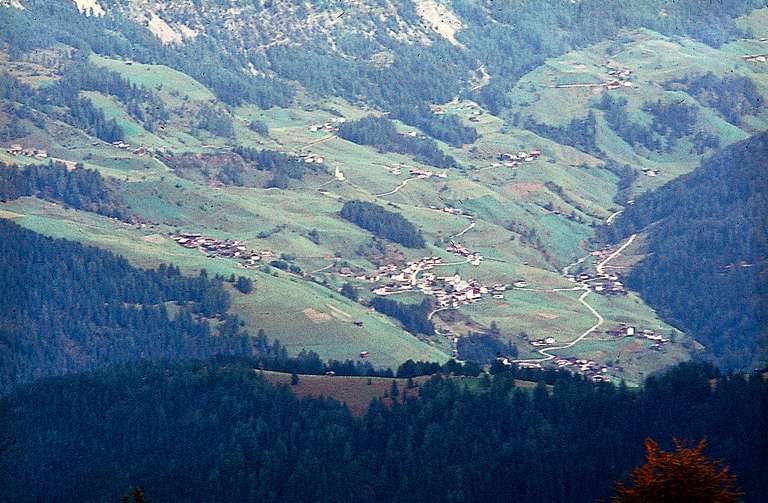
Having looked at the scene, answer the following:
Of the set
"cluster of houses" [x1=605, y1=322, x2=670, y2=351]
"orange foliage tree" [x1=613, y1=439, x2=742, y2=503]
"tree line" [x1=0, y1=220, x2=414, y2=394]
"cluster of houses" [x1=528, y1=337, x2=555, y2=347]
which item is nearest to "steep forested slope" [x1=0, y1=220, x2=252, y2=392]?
"tree line" [x1=0, y1=220, x2=414, y2=394]

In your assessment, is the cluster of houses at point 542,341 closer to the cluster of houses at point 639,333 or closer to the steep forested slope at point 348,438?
the cluster of houses at point 639,333

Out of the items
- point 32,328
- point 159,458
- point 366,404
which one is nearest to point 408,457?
point 366,404

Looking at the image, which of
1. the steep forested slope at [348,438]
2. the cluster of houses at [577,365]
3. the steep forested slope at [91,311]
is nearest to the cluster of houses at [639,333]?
the cluster of houses at [577,365]

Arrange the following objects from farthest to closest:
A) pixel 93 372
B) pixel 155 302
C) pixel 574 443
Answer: pixel 155 302 → pixel 93 372 → pixel 574 443

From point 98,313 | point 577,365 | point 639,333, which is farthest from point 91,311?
point 639,333

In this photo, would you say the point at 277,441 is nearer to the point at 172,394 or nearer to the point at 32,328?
the point at 172,394
